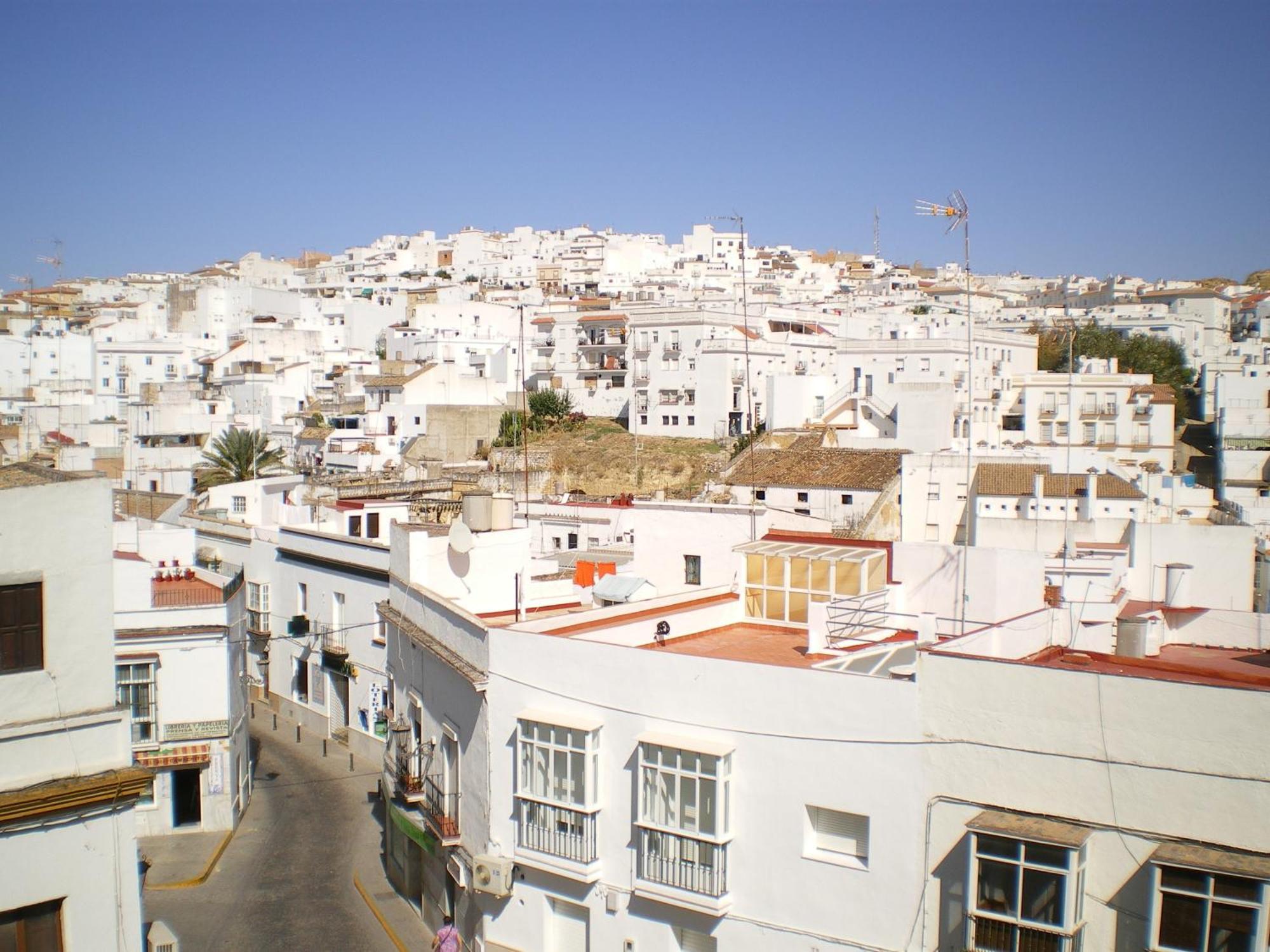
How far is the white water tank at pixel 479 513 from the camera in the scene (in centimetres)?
1678

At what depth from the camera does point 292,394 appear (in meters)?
57.6

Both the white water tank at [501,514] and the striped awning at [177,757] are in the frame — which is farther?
the striped awning at [177,757]

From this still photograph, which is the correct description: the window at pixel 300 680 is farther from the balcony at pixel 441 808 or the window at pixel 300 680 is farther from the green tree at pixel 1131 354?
the green tree at pixel 1131 354

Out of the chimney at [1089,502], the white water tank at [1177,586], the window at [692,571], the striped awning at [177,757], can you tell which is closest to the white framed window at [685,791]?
the window at [692,571]

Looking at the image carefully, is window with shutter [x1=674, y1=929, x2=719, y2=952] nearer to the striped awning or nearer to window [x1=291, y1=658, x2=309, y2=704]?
the striped awning

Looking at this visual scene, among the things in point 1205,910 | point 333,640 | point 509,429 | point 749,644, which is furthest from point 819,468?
point 1205,910

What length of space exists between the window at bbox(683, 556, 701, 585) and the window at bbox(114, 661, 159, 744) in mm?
8540

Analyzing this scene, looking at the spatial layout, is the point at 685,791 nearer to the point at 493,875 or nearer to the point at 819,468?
the point at 493,875

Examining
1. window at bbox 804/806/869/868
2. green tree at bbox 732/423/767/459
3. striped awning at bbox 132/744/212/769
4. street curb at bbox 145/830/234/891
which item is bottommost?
street curb at bbox 145/830/234/891

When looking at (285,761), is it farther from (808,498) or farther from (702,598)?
(808,498)

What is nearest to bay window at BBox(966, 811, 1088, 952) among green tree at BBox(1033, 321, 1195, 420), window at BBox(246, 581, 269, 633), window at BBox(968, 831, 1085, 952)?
window at BBox(968, 831, 1085, 952)

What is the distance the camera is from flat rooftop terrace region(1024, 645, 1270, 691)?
10266 millimetres

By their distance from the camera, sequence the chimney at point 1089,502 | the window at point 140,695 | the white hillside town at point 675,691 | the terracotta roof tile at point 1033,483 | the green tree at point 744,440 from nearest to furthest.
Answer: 1. the white hillside town at point 675,691
2. the window at point 140,695
3. the chimney at point 1089,502
4. the terracotta roof tile at point 1033,483
5. the green tree at point 744,440

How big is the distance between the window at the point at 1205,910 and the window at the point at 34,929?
312 inches
